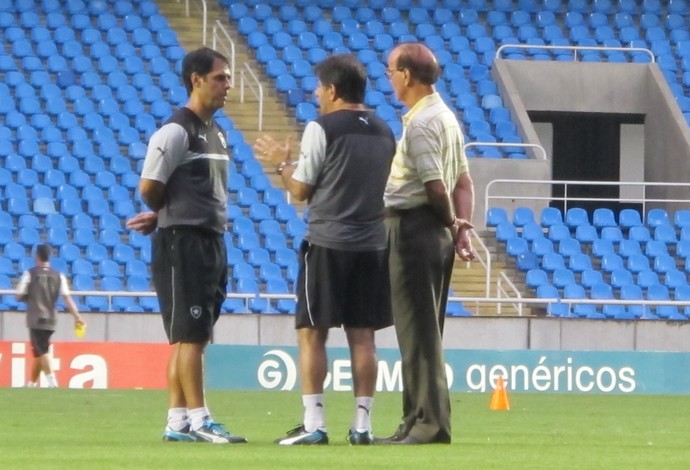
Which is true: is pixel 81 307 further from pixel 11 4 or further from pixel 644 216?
pixel 644 216

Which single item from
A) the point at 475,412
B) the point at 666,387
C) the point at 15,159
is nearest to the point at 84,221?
the point at 15,159

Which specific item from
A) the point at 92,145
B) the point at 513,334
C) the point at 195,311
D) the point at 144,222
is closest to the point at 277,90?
the point at 92,145

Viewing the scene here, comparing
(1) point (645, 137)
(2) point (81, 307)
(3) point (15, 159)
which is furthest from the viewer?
(1) point (645, 137)

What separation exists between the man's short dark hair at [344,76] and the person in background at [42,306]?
10.8m

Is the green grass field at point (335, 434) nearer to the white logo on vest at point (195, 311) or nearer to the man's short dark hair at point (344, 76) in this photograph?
the white logo on vest at point (195, 311)

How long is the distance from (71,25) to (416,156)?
66.8ft

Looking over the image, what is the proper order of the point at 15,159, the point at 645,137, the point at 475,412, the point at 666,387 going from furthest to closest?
1. the point at 645,137
2. the point at 15,159
3. the point at 666,387
4. the point at 475,412

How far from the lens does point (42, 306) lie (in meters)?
19.5

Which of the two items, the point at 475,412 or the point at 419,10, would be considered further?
the point at 419,10

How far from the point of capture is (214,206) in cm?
937

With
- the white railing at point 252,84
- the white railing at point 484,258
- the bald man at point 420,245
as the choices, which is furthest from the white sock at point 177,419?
the white railing at point 252,84

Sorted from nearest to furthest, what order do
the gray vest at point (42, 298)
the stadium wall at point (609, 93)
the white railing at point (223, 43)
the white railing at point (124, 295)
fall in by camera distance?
the gray vest at point (42, 298) < the white railing at point (124, 295) < the white railing at point (223, 43) < the stadium wall at point (609, 93)

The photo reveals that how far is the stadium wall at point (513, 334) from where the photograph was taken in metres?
22.4

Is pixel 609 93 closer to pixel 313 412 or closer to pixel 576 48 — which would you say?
pixel 576 48
